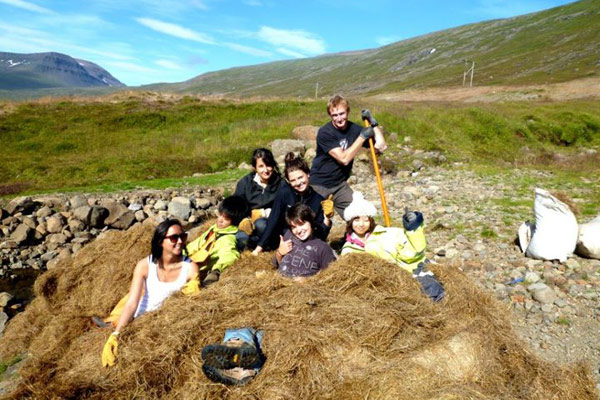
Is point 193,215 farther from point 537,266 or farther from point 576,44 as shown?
point 576,44

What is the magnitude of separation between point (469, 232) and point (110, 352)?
292 inches

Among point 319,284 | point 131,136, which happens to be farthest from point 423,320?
point 131,136

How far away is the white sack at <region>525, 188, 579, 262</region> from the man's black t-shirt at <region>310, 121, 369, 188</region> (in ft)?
10.5

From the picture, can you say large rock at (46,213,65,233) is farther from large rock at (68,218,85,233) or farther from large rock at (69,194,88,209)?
large rock at (69,194,88,209)

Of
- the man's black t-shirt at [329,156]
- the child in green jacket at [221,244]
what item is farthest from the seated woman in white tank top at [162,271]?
the man's black t-shirt at [329,156]

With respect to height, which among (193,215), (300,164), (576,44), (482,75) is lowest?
(193,215)

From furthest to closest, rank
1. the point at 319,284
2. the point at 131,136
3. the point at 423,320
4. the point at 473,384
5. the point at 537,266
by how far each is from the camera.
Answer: the point at 131,136 < the point at 537,266 < the point at 319,284 < the point at 423,320 < the point at 473,384

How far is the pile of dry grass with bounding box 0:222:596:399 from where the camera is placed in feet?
10.5

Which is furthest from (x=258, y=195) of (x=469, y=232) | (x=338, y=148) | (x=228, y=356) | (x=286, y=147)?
(x=286, y=147)

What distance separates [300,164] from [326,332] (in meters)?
2.63

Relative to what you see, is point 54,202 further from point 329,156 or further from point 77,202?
point 329,156

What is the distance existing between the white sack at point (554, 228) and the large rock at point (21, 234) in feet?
41.4

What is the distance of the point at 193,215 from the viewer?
13.3m

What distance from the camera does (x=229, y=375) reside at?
3258 millimetres
